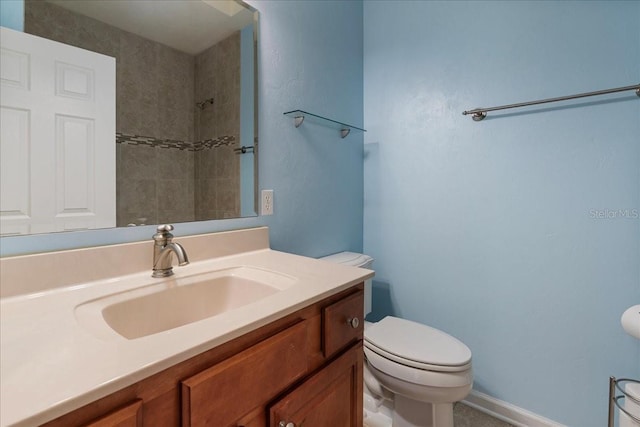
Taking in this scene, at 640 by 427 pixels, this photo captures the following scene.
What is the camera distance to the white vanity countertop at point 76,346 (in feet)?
1.18

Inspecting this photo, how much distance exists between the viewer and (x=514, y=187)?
1419 millimetres

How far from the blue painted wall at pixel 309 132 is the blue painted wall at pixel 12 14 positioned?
0.57 meters

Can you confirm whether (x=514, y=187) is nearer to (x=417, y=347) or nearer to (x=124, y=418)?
(x=417, y=347)

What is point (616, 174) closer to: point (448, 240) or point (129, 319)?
point (448, 240)

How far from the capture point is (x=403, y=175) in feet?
5.75

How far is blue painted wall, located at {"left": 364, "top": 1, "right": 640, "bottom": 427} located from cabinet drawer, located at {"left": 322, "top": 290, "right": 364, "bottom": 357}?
0.93m

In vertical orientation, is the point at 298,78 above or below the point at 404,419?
above

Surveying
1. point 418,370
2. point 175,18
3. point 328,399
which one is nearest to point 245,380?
point 328,399

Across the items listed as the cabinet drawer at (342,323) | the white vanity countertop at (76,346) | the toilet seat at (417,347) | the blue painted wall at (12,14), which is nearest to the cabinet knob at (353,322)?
the cabinet drawer at (342,323)

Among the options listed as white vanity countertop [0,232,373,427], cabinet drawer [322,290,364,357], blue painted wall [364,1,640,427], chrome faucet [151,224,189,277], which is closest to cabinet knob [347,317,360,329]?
cabinet drawer [322,290,364,357]

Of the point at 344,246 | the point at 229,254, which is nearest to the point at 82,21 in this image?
the point at 229,254

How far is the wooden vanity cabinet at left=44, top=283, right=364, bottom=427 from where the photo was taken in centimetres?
43

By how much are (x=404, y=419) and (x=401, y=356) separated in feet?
1.11

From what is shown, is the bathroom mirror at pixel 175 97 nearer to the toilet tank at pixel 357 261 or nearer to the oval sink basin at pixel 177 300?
the oval sink basin at pixel 177 300
